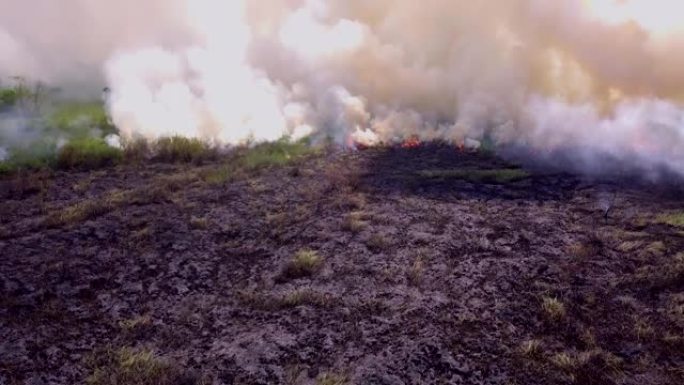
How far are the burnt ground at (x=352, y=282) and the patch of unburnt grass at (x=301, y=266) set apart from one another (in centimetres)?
18

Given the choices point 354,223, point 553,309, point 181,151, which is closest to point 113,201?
point 181,151

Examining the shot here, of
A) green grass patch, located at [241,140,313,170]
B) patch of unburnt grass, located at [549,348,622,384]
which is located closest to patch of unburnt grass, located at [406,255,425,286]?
patch of unburnt grass, located at [549,348,622,384]

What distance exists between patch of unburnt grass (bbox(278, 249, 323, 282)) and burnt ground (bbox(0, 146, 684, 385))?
0.60 feet

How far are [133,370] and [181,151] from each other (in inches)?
514

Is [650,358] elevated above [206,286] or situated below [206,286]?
below

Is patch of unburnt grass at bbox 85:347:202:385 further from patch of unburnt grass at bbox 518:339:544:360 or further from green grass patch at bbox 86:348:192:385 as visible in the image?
patch of unburnt grass at bbox 518:339:544:360

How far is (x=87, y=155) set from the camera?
802 inches

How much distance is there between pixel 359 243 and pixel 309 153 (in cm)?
864

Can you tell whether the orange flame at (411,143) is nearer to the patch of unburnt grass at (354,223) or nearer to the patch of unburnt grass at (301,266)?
the patch of unburnt grass at (354,223)

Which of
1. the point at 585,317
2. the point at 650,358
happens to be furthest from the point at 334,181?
the point at 650,358

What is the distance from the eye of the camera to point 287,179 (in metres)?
18.1

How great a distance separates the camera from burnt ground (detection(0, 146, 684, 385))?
9.12 m

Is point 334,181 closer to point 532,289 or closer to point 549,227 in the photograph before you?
point 549,227

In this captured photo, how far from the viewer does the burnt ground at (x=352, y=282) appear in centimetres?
912
